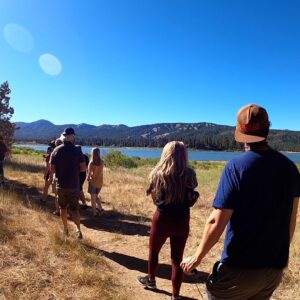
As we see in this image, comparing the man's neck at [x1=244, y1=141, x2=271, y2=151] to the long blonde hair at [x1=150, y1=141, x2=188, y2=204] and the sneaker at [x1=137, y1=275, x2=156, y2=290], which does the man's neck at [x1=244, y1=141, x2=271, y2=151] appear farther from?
the sneaker at [x1=137, y1=275, x2=156, y2=290]

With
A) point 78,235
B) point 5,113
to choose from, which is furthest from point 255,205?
point 5,113

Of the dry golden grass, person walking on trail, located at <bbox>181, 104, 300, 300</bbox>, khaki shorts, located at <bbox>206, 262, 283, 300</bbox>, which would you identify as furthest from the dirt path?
person walking on trail, located at <bbox>181, 104, 300, 300</bbox>

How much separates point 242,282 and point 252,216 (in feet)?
1.49

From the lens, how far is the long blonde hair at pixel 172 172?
450 centimetres

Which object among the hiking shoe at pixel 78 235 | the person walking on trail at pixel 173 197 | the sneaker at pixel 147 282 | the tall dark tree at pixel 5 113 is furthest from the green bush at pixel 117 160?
the person walking on trail at pixel 173 197

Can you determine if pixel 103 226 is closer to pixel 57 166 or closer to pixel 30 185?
pixel 57 166

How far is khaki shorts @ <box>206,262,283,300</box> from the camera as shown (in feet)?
8.45

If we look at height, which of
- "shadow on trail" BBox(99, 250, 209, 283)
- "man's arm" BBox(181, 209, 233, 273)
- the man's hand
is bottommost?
"shadow on trail" BBox(99, 250, 209, 283)

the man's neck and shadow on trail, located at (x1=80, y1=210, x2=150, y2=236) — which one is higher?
the man's neck

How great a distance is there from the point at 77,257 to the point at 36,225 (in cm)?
208

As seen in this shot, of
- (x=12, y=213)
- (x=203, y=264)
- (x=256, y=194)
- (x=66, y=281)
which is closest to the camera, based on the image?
(x=256, y=194)

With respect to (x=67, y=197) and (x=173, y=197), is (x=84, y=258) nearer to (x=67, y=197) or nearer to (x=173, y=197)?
(x=67, y=197)

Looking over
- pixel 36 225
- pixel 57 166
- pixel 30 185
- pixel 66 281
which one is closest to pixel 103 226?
pixel 36 225

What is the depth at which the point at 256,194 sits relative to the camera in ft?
8.29
